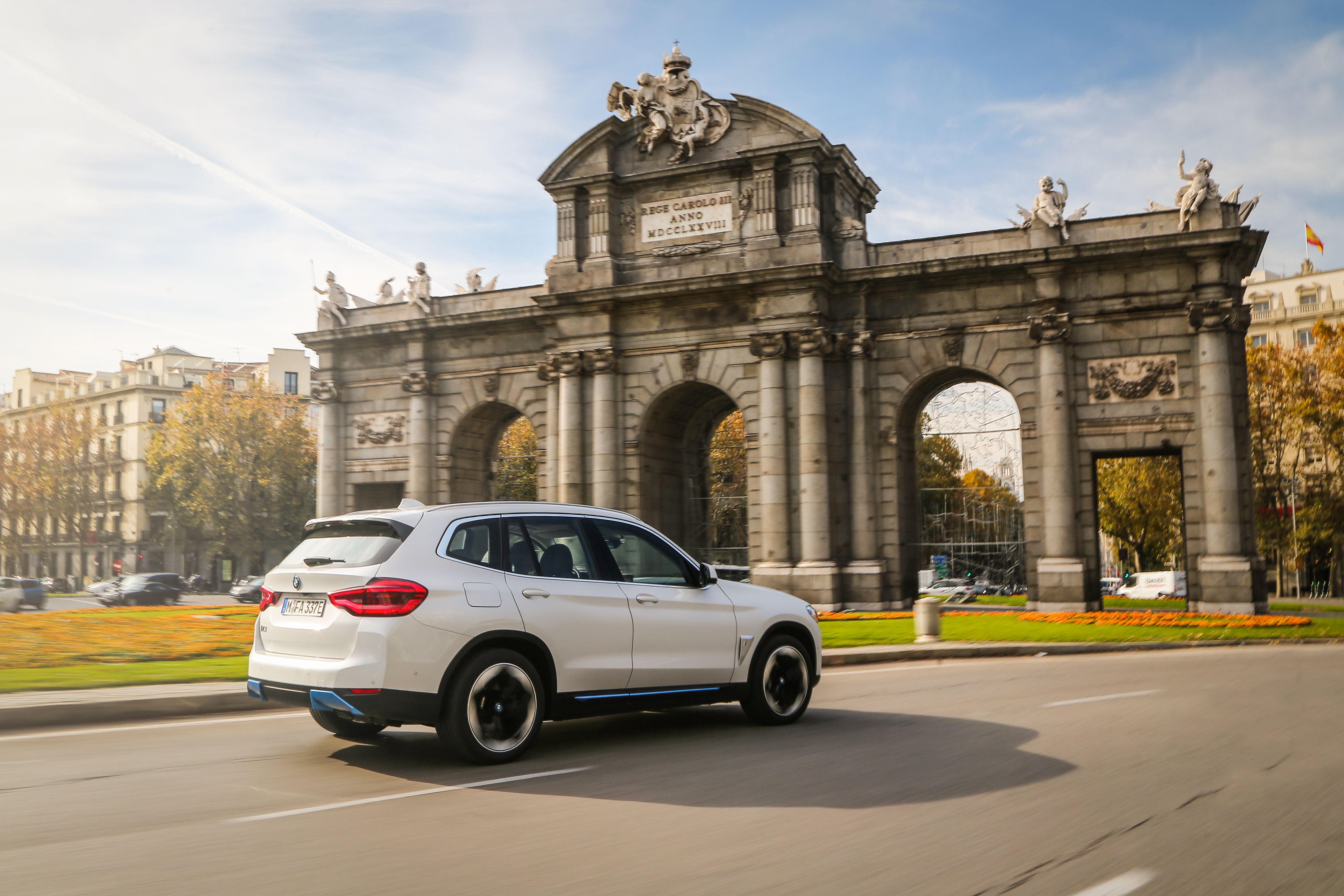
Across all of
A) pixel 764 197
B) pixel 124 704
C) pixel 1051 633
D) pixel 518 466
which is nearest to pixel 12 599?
pixel 518 466

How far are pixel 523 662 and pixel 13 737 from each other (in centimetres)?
464

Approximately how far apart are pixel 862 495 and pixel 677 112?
1132 centimetres

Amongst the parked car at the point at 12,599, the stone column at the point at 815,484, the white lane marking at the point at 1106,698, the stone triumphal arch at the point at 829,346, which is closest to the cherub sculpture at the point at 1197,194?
the stone triumphal arch at the point at 829,346

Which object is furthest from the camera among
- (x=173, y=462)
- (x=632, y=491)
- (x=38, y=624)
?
(x=173, y=462)

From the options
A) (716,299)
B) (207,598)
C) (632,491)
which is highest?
(716,299)

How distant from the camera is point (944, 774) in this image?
22.2 ft

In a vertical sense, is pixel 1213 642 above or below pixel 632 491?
below

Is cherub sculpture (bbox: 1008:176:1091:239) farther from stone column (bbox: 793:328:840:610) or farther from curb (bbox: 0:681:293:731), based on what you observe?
curb (bbox: 0:681:293:731)

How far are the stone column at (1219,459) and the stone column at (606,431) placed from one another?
14320 mm

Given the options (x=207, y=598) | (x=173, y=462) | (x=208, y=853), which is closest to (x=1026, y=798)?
(x=208, y=853)

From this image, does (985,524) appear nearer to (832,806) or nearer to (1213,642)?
(1213,642)

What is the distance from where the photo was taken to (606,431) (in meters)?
29.1

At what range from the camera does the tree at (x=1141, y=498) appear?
4797 centimetres

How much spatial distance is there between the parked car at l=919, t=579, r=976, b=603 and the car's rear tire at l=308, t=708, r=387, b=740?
2139cm
